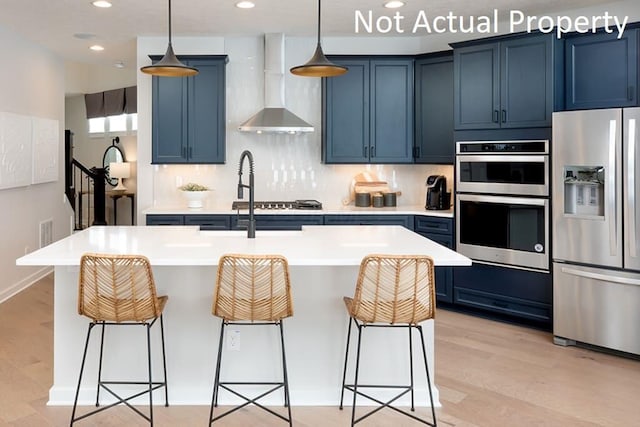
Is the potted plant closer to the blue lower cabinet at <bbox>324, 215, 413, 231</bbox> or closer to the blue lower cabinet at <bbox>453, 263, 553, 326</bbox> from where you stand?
the blue lower cabinet at <bbox>324, 215, 413, 231</bbox>

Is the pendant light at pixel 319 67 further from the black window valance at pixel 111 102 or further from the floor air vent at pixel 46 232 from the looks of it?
the black window valance at pixel 111 102

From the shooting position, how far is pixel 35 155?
5.92 metres

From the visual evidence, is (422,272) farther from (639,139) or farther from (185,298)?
(639,139)

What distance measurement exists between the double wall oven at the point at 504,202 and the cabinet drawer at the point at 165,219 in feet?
8.52

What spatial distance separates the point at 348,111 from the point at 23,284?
3865 millimetres

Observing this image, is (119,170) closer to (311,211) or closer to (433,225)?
(311,211)

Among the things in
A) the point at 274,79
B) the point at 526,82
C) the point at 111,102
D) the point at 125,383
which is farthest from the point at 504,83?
the point at 111,102

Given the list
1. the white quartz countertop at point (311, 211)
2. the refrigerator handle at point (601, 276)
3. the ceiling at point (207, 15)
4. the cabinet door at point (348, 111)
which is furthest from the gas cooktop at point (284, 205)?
the refrigerator handle at point (601, 276)

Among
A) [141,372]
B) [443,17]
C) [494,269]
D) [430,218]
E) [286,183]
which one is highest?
[443,17]

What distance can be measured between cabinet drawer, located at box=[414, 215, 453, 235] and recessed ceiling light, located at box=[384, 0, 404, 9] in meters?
1.91

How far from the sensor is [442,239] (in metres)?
5.13

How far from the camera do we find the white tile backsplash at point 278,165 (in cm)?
573

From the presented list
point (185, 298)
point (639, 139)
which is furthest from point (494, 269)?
point (185, 298)

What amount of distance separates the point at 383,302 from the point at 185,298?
1138 mm
